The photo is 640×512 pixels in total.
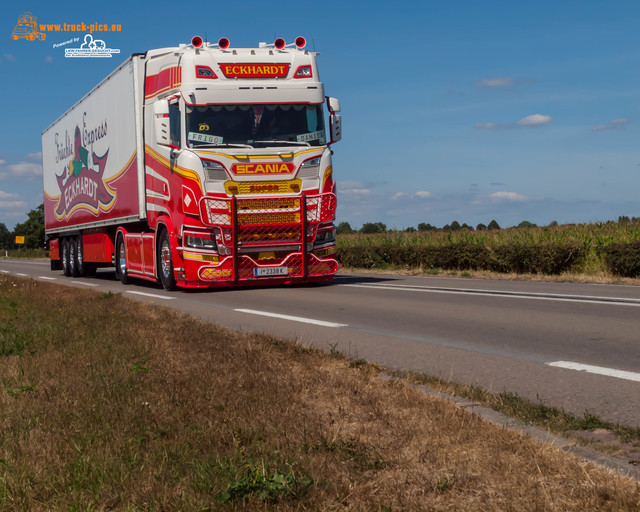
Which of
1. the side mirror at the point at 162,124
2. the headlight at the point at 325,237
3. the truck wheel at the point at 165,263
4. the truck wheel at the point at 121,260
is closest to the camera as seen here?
the side mirror at the point at 162,124

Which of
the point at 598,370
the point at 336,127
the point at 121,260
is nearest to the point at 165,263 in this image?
the point at 121,260

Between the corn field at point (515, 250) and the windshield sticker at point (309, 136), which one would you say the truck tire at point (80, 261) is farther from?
the windshield sticker at point (309, 136)

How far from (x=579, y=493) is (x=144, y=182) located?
51.8 ft

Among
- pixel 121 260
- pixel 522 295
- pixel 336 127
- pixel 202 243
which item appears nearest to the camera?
pixel 522 295

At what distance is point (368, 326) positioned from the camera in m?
10.4

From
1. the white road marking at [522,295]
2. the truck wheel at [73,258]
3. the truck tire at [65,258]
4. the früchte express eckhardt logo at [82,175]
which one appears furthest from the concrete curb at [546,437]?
the truck tire at [65,258]

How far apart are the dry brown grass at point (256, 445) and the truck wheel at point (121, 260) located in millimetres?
13743

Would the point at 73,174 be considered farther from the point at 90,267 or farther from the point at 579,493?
the point at 579,493

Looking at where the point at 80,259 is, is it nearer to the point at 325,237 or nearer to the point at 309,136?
the point at 325,237

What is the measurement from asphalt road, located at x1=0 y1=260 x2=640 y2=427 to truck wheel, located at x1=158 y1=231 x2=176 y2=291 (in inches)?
18.8

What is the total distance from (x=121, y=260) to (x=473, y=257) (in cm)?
984

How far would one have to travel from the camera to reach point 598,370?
690cm

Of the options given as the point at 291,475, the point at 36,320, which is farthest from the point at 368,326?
the point at 291,475

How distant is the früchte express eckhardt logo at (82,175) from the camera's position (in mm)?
21891
